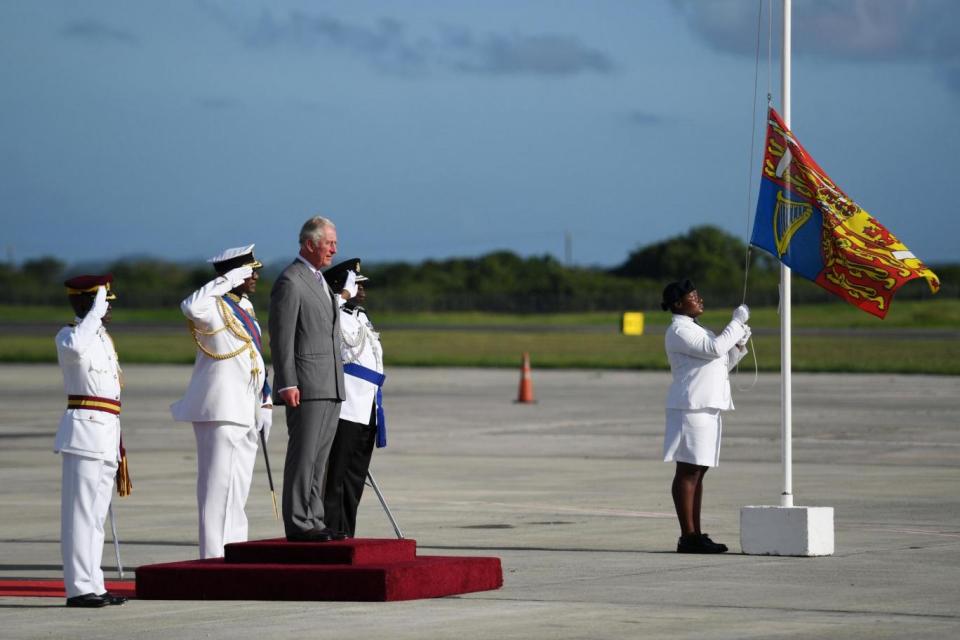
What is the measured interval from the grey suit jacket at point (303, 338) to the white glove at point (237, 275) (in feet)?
1.12

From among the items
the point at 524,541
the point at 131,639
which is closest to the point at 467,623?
the point at 131,639

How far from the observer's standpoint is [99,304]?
9.98 meters

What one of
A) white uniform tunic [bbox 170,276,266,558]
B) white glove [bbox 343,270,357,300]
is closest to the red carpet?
white uniform tunic [bbox 170,276,266,558]

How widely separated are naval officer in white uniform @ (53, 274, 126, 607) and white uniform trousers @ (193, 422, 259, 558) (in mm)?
809

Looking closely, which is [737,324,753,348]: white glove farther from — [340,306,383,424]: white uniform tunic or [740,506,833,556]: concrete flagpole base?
[340,306,383,424]: white uniform tunic

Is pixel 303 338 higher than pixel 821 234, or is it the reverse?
pixel 821 234

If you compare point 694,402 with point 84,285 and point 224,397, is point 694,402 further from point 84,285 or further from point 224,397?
point 84,285

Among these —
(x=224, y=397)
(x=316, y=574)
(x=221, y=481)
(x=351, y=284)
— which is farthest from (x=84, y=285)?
(x=351, y=284)

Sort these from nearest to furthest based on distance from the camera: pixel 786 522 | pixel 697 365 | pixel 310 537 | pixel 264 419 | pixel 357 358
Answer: pixel 310 537
pixel 264 419
pixel 786 522
pixel 357 358
pixel 697 365

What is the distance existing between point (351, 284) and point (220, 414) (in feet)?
5.26

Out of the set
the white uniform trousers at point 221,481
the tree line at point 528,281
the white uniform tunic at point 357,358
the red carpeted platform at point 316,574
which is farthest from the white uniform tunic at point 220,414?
the tree line at point 528,281

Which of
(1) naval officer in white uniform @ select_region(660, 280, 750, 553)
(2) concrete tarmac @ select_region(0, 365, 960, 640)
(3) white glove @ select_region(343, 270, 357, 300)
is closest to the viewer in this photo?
(2) concrete tarmac @ select_region(0, 365, 960, 640)

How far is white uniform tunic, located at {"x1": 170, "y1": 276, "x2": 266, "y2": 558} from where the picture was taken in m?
10.7

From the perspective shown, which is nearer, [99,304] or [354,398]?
[99,304]
